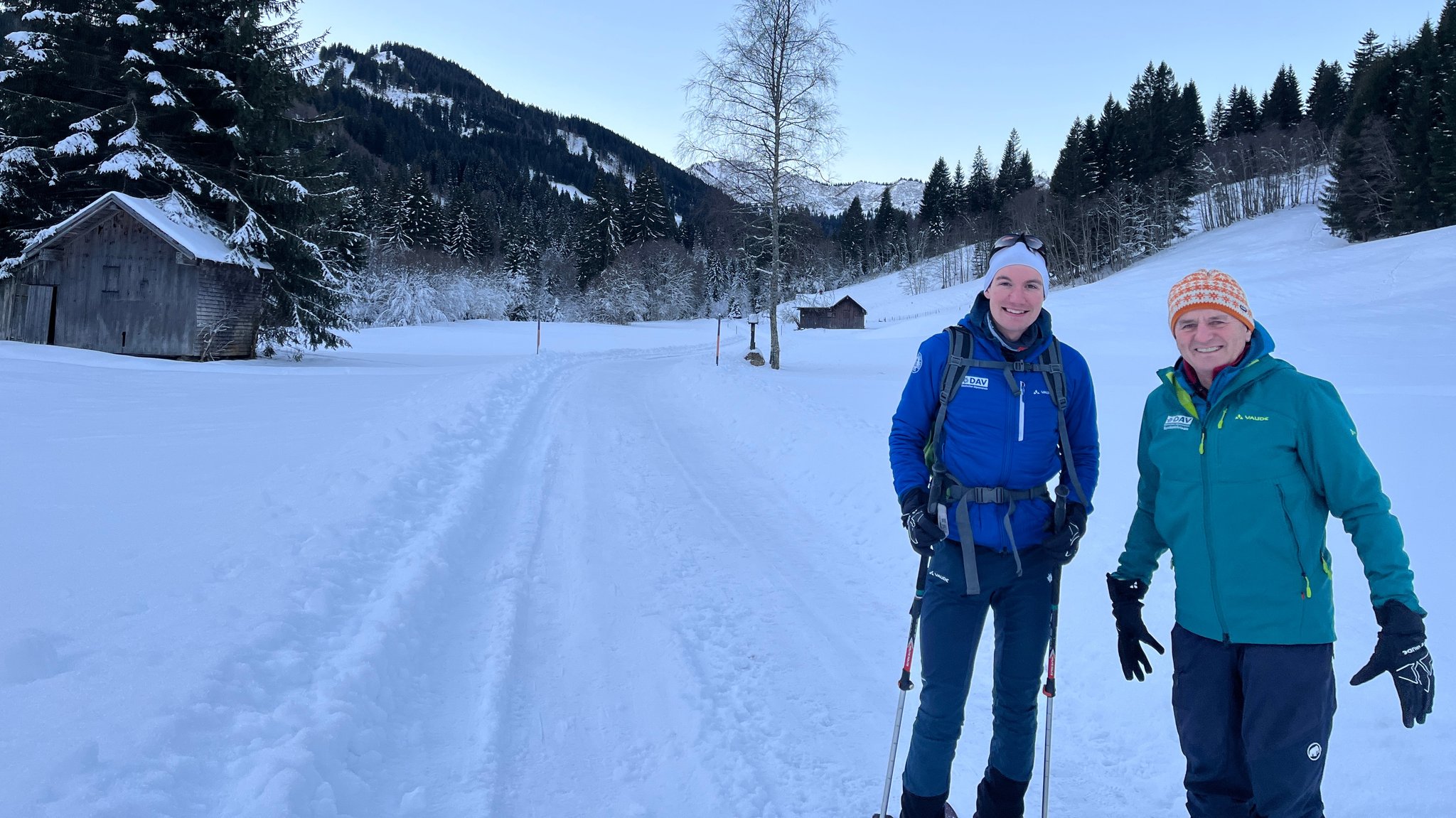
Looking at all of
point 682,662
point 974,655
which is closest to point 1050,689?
point 974,655

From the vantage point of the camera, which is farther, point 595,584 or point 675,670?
point 595,584

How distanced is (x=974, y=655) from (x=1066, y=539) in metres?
0.55

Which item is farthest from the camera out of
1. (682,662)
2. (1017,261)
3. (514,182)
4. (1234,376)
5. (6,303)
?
(514,182)

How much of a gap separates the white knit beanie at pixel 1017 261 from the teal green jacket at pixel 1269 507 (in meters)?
0.67

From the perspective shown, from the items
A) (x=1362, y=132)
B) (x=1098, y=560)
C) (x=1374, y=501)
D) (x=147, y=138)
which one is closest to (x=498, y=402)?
(x=1098, y=560)

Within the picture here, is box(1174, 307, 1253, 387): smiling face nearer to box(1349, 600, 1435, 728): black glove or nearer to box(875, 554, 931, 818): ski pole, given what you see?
box(1349, 600, 1435, 728): black glove

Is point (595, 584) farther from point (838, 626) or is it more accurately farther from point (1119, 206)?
point (1119, 206)

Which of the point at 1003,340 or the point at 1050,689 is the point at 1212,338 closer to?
the point at 1003,340

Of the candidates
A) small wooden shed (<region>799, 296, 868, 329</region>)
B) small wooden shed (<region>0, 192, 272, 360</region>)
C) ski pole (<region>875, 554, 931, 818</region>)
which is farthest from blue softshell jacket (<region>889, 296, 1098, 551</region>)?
small wooden shed (<region>799, 296, 868, 329</region>)

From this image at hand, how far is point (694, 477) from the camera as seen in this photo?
765 cm

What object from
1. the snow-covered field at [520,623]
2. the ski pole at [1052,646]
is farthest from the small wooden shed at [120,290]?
the ski pole at [1052,646]

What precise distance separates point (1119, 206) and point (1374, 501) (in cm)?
5763

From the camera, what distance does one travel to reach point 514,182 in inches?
4144

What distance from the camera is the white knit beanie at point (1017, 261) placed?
8.39 ft
